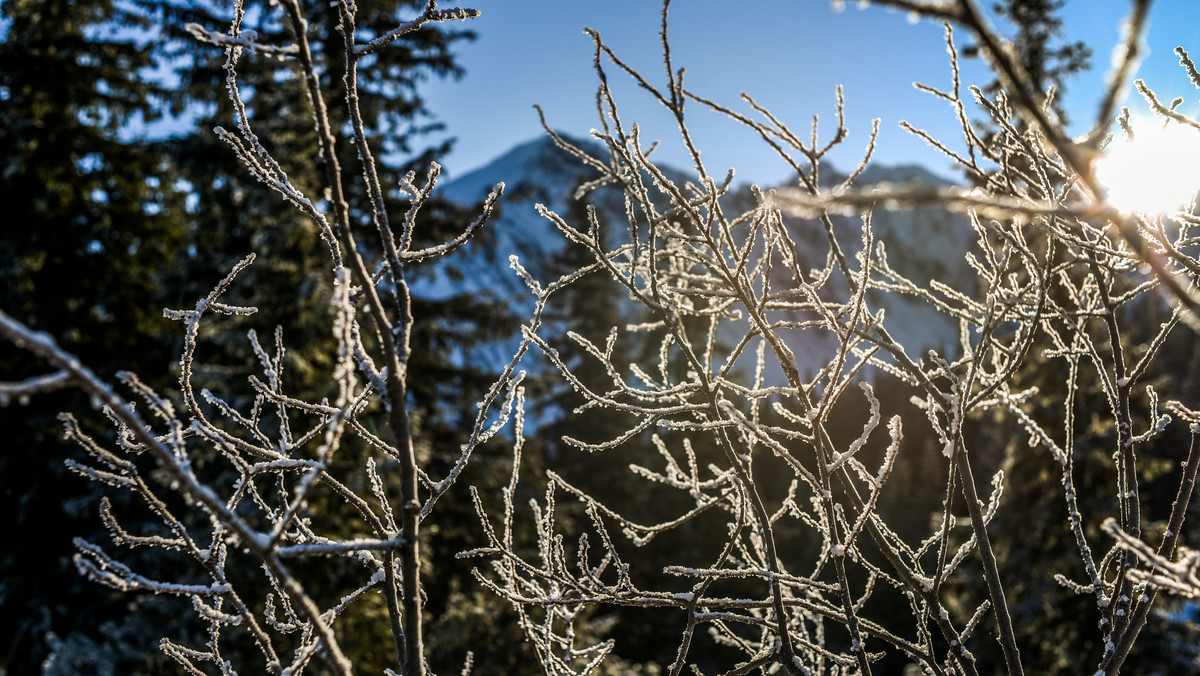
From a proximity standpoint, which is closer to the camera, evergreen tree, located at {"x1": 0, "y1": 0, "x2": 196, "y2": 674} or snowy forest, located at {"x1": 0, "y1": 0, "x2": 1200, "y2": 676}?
snowy forest, located at {"x1": 0, "y1": 0, "x2": 1200, "y2": 676}

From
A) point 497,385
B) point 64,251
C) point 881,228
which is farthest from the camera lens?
point 881,228

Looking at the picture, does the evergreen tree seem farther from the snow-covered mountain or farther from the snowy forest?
the snow-covered mountain

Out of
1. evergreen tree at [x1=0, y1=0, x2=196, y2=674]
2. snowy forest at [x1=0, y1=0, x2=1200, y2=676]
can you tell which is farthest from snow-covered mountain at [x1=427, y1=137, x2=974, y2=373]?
snowy forest at [x1=0, y1=0, x2=1200, y2=676]

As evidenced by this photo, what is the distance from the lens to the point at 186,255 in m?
8.34

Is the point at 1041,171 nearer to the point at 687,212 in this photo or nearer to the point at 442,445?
the point at 687,212

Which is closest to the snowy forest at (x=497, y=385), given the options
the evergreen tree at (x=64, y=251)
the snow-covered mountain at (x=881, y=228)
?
the evergreen tree at (x=64, y=251)

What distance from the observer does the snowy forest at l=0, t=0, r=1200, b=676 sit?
42.6 inches

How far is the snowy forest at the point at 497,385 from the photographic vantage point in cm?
108

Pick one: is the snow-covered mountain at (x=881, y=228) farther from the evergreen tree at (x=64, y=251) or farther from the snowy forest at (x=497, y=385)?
the snowy forest at (x=497, y=385)

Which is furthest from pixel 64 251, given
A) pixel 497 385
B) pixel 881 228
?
pixel 881 228

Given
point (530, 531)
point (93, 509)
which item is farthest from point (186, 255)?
point (530, 531)

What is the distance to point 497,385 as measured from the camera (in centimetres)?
128

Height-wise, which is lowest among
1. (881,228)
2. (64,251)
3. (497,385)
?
(497,385)

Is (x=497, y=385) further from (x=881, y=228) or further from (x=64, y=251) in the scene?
(x=881, y=228)
